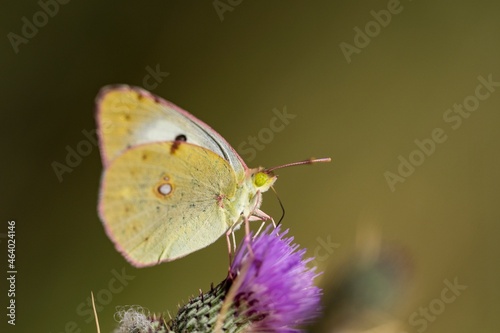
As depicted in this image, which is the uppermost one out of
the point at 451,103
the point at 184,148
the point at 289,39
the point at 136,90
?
the point at 289,39

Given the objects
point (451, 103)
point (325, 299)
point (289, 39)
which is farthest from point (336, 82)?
point (325, 299)

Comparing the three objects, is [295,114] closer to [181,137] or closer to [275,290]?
[181,137]

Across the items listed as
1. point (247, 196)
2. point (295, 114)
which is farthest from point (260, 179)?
point (295, 114)

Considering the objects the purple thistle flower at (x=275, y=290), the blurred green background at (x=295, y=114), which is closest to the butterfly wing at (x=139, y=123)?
the purple thistle flower at (x=275, y=290)

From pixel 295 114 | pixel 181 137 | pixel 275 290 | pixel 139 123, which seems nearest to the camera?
pixel 275 290

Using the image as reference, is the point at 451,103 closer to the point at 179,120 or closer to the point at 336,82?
the point at 336,82

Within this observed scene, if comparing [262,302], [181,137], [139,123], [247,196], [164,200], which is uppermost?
[139,123]
